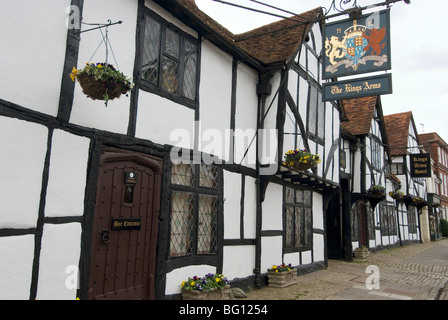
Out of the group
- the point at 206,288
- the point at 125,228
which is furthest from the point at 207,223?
the point at 125,228

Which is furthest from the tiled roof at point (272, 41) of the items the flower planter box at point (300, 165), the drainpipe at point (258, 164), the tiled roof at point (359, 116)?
the tiled roof at point (359, 116)

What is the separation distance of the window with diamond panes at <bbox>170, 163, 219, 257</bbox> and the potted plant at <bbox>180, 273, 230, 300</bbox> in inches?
19.8

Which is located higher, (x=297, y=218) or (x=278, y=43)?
(x=278, y=43)

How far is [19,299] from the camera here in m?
3.88

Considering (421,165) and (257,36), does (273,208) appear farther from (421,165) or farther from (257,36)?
(421,165)

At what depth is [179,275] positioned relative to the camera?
6.22m

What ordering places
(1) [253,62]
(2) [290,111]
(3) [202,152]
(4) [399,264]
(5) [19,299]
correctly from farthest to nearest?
(4) [399,264] < (2) [290,111] < (1) [253,62] < (3) [202,152] < (5) [19,299]

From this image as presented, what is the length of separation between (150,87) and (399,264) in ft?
39.9

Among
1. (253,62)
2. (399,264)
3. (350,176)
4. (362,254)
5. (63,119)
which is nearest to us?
(63,119)

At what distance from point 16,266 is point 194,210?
11.1ft

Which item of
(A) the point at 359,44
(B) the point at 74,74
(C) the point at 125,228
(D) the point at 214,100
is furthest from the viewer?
(D) the point at 214,100

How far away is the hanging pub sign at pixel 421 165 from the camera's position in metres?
22.1
